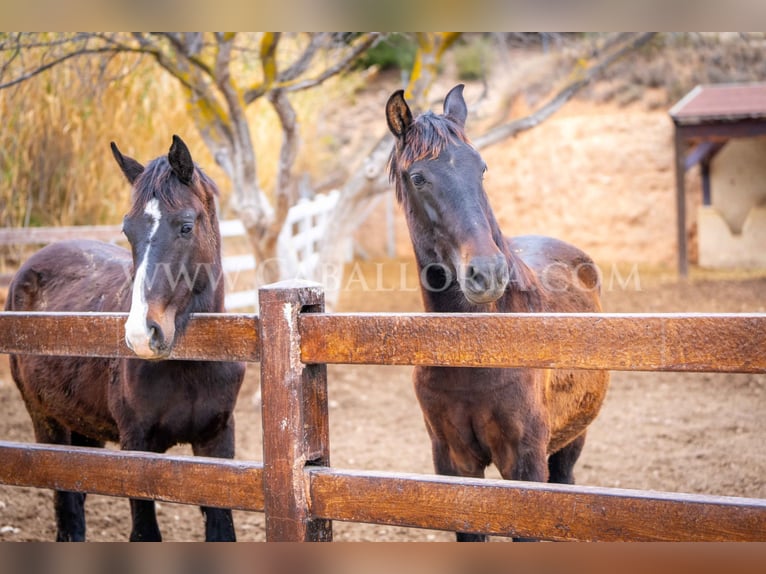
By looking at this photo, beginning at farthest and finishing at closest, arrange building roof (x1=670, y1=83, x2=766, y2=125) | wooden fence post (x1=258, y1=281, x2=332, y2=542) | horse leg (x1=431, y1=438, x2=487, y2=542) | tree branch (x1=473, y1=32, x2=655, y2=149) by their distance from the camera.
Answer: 1. building roof (x1=670, y1=83, x2=766, y2=125)
2. tree branch (x1=473, y1=32, x2=655, y2=149)
3. horse leg (x1=431, y1=438, x2=487, y2=542)
4. wooden fence post (x1=258, y1=281, x2=332, y2=542)

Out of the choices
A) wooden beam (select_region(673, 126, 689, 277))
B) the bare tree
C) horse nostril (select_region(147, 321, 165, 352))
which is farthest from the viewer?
wooden beam (select_region(673, 126, 689, 277))

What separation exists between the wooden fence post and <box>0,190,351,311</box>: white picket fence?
378 centimetres

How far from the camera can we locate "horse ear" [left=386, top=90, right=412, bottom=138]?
2846mm

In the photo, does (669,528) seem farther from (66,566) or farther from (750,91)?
(750,91)

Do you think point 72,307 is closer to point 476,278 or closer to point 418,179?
point 418,179

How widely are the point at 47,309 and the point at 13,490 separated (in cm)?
159

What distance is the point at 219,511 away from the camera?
3.32m

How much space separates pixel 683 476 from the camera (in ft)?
16.0

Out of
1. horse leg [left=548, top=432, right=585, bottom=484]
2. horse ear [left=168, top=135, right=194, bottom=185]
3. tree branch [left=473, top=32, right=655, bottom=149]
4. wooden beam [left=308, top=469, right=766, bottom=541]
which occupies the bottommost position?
horse leg [left=548, top=432, right=585, bottom=484]

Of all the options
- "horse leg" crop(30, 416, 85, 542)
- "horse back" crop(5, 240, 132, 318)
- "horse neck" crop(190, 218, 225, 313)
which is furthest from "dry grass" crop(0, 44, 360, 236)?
"horse neck" crop(190, 218, 225, 313)

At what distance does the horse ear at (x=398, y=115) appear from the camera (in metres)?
2.85

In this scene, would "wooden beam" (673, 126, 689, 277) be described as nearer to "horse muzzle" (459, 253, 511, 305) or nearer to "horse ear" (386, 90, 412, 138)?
"horse ear" (386, 90, 412, 138)

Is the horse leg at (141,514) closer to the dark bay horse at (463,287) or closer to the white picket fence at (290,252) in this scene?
the dark bay horse at (463,287)
